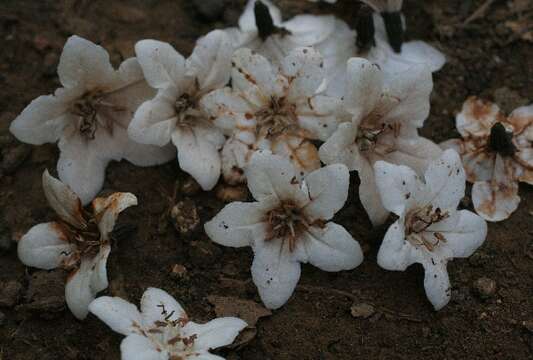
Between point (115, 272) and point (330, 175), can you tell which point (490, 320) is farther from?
point (115, 272)

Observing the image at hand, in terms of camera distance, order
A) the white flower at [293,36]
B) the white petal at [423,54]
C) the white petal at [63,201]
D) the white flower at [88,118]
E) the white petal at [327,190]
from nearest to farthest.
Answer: the white petal at [327,190], the white petal at [63,201], the white flower at [88,118], the white flower at [293,36], the white petal at [423,54]

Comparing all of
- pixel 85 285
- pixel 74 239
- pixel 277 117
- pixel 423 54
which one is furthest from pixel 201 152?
pixel 423 54

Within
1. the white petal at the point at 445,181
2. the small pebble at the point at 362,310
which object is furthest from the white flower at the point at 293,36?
the small pebble at the point at 362,310

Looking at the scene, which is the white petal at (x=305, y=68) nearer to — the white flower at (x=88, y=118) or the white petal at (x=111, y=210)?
the white flower at (x=88, y=118)

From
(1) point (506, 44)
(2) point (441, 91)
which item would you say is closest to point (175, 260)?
(2) point (441, 91)

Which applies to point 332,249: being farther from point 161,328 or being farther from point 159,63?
point 159,63

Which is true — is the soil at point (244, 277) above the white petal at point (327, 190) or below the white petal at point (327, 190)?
below

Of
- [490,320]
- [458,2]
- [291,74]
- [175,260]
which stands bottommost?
[490,320]
